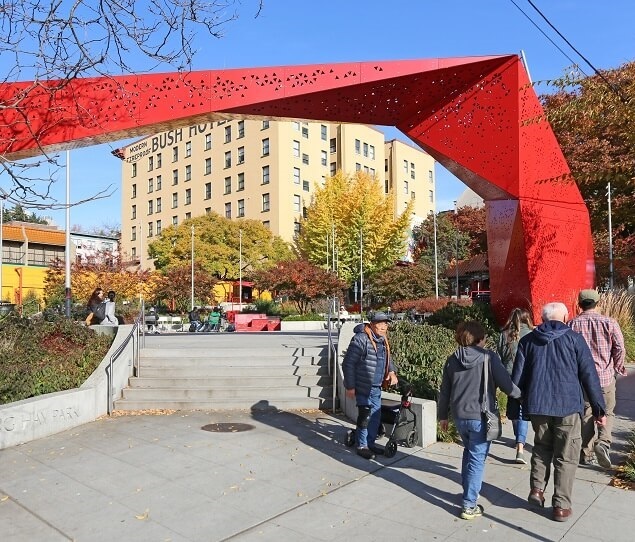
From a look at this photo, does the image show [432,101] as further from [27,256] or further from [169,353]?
[27,256]

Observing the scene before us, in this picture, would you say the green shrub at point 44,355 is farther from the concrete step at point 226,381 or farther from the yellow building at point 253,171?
the yellow building at point 253,171

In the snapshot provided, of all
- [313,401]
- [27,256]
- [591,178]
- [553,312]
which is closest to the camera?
[553,312]

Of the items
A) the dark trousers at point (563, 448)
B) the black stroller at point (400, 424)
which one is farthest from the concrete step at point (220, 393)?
the dark trousers at point (563, 448)

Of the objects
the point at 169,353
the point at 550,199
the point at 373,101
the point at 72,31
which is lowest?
the point at 169,353

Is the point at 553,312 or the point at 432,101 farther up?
the point at 432,101

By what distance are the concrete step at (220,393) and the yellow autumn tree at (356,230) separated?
1481 inches

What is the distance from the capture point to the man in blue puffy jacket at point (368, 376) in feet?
19.5

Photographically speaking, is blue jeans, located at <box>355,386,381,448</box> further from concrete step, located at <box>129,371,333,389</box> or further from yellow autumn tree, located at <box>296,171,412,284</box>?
yellow autumn tree, located at <box>296,171,412,284</box>

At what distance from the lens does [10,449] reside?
6.39 meters

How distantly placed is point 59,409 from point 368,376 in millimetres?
4194

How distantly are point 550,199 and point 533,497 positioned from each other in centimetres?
673

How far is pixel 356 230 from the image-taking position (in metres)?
46.8

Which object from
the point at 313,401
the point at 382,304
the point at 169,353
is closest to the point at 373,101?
the point at 313,401

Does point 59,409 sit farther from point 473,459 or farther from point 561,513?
point 561,513
